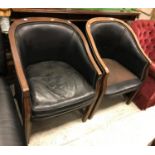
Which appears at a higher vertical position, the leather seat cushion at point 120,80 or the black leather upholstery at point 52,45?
the black leather upholstery at point 52,45

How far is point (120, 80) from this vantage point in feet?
5.15

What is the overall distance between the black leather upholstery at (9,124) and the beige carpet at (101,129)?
44 centimetres

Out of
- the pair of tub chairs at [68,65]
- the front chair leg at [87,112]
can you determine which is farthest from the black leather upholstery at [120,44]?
the front chair leg at [87,112]

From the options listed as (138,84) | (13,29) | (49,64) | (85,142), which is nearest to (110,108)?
(138,84)

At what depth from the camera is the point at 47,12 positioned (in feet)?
5.02

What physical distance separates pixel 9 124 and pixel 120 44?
1280mm

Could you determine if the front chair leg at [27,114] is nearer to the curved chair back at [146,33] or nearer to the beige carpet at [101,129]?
the beige carpet at [101,129]

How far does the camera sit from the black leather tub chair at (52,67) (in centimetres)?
117

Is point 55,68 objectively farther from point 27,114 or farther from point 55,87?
point 27,114

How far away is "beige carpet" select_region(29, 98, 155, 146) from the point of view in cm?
146

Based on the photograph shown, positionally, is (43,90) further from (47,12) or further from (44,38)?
(47,12)

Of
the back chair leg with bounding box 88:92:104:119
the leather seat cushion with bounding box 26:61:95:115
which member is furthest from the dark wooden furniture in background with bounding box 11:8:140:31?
the back chair leg with bounding box 88:92:104:119

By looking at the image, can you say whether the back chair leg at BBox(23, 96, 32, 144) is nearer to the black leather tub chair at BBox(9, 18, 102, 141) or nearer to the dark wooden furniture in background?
the black leather tub chair at BBox(9, 18, 102, 141)

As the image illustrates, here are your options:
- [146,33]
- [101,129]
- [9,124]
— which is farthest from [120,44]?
[9,124]
